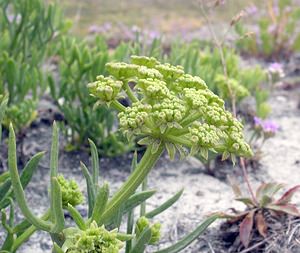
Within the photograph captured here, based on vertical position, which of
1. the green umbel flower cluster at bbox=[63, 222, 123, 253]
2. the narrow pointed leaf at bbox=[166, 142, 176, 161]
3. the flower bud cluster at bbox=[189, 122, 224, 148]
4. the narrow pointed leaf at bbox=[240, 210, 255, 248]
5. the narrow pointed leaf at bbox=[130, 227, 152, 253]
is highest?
the flower bud cluster at bbox=[189, 122, 224, 148]

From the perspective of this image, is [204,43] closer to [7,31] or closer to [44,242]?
[7,31]

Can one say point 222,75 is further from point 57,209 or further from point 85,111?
point 57,209

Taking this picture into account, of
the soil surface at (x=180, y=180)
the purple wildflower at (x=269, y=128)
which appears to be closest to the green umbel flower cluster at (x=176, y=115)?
the soil surface at (x=180, y=180)

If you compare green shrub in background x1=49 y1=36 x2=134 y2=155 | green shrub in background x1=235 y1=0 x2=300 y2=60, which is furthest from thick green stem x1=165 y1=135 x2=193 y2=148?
green shrub in background x1=235 y1=0 x2=300 y2=60

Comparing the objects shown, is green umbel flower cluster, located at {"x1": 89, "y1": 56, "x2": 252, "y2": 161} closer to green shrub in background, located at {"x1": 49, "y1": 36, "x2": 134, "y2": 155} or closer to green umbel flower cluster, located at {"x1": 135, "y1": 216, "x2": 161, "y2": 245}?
green umbel flower cluster, located at {"x1": 135, "y1": 216, "x2": 161, "y2": 245}

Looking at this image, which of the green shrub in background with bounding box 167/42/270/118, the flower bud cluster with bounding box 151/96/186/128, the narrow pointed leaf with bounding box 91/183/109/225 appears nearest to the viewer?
the flower bud cluster with bounding box 151/96/186/128

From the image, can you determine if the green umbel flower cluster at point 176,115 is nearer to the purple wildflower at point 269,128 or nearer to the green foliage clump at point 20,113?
the green foliage clump at point 20,113

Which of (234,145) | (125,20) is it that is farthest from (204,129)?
(125,20)
